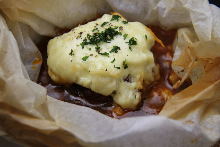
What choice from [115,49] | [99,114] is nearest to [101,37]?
[115,49]

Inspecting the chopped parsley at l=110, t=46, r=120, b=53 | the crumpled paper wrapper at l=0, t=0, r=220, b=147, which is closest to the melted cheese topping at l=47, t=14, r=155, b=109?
the chopped parsley at l=110, t=46, r=120, b=53

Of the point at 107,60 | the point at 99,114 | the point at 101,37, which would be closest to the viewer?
the point at 99,114

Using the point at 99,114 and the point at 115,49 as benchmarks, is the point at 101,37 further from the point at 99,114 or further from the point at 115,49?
the point at 99,114

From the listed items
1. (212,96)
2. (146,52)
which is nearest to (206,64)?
(212,96)

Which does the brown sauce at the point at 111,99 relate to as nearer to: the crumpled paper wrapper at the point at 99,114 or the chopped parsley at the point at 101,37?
the crumpled paper wrapper at the point at 99,114

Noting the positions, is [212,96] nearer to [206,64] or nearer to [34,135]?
[206,64]

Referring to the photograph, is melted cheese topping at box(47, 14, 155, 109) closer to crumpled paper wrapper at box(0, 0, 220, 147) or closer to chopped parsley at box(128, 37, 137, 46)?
chopped parsley at box(128, 37, 137, 46)
